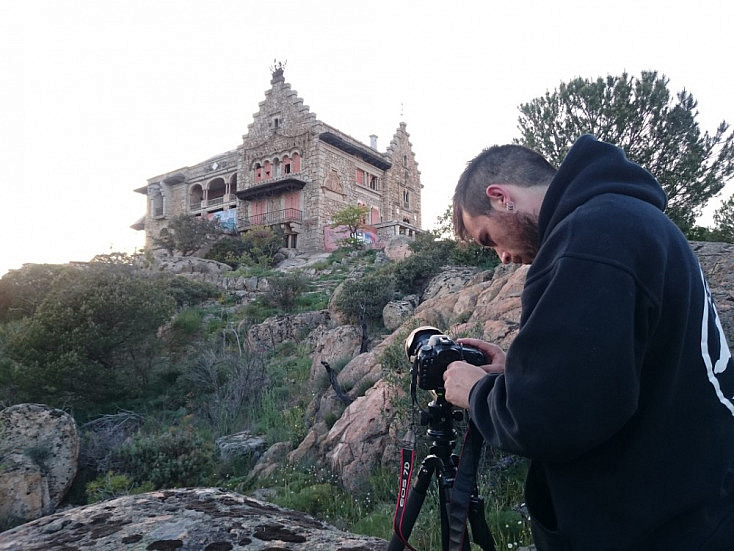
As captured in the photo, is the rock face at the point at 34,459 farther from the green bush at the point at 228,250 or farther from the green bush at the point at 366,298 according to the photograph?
the green bush at the point at 228,250

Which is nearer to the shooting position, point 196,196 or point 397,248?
point 397,248

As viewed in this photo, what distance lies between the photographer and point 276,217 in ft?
96.8

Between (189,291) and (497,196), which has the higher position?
(189,291)

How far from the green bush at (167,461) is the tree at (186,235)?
22814 millimetres

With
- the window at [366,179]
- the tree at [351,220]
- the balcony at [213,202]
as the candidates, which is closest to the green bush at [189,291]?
the tree at [351,220]

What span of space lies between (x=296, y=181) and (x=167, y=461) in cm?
2397

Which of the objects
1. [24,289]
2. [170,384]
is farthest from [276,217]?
[170,384]

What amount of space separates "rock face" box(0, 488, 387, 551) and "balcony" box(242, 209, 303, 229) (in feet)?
87.2

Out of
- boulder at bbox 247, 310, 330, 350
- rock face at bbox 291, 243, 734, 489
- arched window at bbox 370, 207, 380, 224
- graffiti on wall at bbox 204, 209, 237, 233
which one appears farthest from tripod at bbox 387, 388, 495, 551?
graffiti on wall at bbox 204, 209, 237, 233

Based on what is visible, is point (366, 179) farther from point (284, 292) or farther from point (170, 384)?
point (170, 384)

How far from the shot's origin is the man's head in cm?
154

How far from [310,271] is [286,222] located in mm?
7438

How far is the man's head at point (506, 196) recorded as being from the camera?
1.54 m

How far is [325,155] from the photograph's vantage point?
29.2 meters
